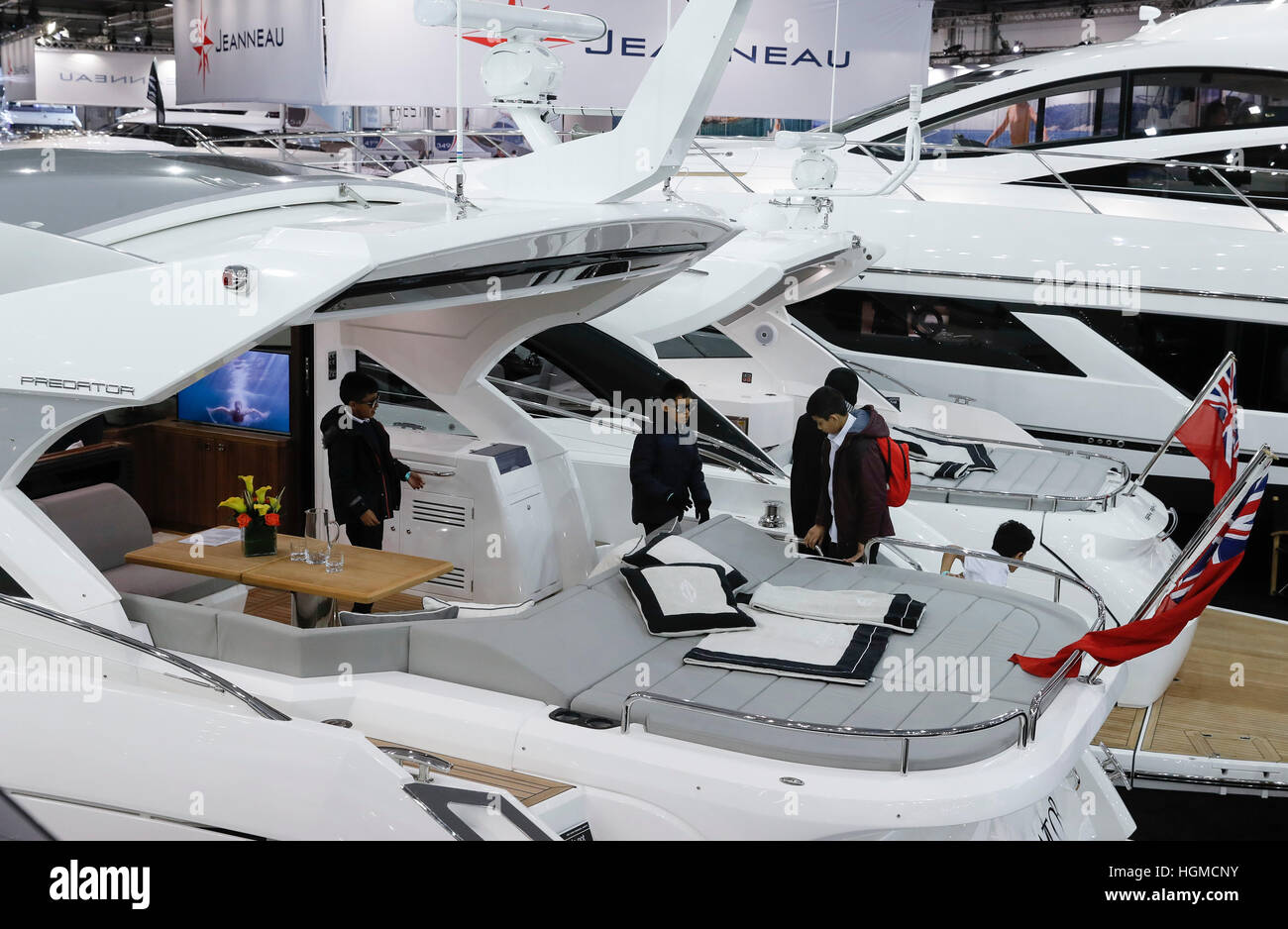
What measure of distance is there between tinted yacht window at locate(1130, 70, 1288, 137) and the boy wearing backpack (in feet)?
15.0

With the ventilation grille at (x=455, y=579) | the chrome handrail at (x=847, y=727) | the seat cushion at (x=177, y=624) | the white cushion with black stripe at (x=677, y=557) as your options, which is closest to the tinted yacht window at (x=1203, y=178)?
the white cushion with black stripe at (x=677, y=557)

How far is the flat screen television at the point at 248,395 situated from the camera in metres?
5.24

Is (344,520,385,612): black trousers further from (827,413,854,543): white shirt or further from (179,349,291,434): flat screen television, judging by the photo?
(827,413,854,543): white shirt

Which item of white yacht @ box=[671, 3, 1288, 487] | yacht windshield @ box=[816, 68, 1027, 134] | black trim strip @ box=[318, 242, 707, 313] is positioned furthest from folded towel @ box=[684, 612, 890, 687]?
yacht windshield @ box=[816, 68, 1027, 134]

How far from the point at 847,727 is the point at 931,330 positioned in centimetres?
563

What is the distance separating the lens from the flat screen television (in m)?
5.24

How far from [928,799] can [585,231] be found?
6.06 ft

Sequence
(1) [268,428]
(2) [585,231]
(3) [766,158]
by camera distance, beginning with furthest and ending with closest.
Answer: (3) [766,158], (1) [268,428], (2) [585,231]

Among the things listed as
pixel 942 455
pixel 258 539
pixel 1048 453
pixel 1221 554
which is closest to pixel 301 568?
pixel 258 539

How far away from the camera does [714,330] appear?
8.35 meters

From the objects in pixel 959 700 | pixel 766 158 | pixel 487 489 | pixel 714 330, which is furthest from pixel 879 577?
pixel 766 158

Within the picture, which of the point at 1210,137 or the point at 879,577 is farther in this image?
the point at 1210,137
